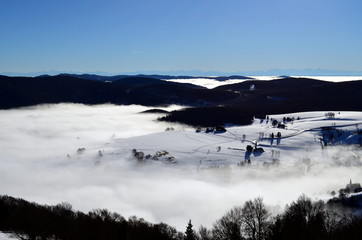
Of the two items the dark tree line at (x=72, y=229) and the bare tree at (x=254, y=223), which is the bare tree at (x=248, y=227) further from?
the dark tree line at (x=72, y=229)

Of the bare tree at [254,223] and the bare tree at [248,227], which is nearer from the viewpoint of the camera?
the bare tree at [248,227]

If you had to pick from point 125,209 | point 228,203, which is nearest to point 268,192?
point 228,203

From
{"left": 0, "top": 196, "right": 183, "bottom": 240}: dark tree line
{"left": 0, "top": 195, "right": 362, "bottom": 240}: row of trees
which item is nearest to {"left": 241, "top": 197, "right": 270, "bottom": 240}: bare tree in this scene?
{"left": 0, "top": 195, "right": 362, "bottom": 240}: row of trees

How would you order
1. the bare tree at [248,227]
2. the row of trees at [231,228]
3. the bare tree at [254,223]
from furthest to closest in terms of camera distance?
1. the bare tree at [254,223]
2. the bare tree at [248,227]
3. the row of trees at [231,228]

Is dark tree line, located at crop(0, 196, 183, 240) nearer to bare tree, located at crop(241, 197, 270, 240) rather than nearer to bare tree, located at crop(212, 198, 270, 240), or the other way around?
bare tree, located at crop(212, 198, 270, 240)

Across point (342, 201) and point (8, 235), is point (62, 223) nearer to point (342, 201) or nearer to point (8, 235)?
point (8, 235)

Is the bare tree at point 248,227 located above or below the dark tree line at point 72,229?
above

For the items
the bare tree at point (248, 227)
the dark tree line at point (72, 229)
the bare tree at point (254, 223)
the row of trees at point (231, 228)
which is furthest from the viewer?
the dark tree line at point (72, 229)

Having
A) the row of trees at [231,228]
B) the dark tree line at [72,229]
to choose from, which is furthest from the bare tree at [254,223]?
the dark tree line at [72,229]

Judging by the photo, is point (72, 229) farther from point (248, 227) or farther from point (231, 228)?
point (248, 227)

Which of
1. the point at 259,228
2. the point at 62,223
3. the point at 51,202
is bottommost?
the point at 51,202

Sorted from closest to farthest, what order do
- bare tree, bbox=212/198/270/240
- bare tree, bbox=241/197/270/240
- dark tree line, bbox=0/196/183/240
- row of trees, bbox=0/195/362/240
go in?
row of trees, bbox=0/195/362/240, bare tree, bbox=212/198/270/240, bare tree, bbox=241/197/270/240, dark tree line, bbox=0/196/183/240
